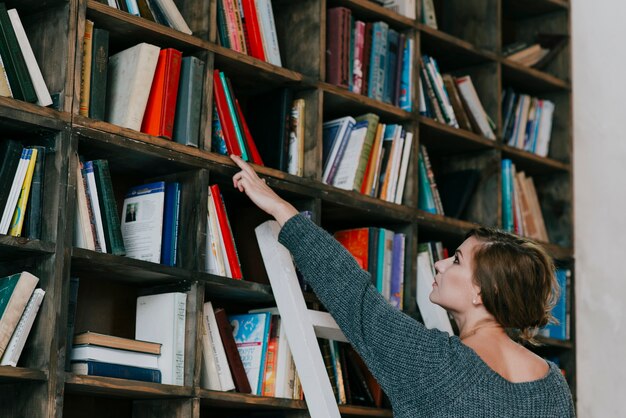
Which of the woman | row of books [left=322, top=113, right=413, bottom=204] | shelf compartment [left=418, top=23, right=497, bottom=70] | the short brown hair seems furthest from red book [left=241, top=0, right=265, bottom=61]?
the short brown hair

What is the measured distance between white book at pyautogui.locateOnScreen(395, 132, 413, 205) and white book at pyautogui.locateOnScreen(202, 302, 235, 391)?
0.84 metres

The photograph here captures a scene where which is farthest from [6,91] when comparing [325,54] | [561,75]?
[561,75]

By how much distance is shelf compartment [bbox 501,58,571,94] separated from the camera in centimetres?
413

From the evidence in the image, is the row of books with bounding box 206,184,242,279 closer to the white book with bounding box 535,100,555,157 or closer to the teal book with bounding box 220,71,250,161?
the teal book with bounding box 220,71,250,161

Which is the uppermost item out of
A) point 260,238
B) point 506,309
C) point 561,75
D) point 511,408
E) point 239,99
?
point 561,75

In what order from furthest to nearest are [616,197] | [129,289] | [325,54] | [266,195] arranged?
[616,197]
[325,54]
[129,289]
[266,195]

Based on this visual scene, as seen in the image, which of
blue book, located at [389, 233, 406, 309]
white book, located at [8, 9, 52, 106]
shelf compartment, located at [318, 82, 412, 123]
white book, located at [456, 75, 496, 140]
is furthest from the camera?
white book, located at [456, 75, 496, 140]

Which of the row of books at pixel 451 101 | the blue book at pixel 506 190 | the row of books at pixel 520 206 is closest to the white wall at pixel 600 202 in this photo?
the row of books at pixel 520 206

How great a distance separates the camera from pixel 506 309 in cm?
271

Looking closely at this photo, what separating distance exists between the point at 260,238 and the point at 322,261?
33cm

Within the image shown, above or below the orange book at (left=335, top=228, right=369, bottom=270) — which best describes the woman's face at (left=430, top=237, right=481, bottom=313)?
below

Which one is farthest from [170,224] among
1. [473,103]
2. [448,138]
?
[473,103]

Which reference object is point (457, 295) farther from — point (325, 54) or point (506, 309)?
point (325, 54)

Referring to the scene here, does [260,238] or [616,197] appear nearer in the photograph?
[260,238]
